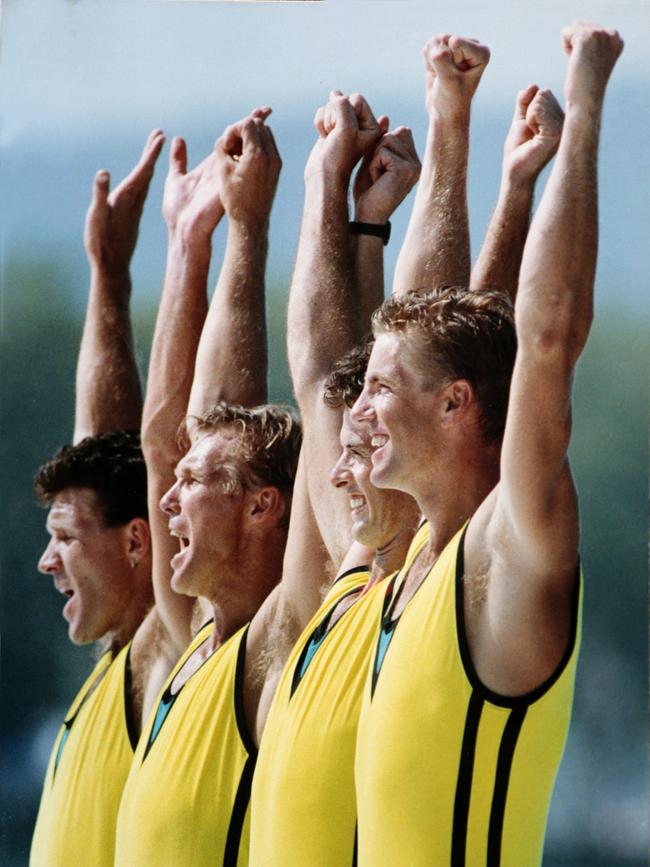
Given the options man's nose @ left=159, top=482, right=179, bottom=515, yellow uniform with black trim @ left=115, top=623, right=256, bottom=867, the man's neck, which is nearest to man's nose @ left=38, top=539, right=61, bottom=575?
man's nose @ left=159, top=482, right=179, bottom=515

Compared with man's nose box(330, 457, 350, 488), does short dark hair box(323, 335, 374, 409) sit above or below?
above

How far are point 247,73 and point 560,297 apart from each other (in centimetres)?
100

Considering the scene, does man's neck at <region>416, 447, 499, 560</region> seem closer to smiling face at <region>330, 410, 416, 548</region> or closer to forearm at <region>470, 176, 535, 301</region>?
smiling face at <region>330, 410, 416, 548</region>

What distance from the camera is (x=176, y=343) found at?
302 centimetres

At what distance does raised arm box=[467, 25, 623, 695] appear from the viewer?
2170 mm

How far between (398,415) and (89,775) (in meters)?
1.04

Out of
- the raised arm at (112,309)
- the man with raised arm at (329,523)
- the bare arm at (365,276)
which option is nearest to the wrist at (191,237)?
the raised arm at (112,309)

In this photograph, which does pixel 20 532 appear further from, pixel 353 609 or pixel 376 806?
pixel 376 806

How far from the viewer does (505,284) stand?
7.93 ft

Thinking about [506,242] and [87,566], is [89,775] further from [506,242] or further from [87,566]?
[506,242]

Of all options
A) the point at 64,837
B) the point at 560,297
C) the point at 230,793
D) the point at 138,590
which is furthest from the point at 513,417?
the point at 64,837

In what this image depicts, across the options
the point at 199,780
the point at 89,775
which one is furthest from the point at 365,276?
the point at 89,775

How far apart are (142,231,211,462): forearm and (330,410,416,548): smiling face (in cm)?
55

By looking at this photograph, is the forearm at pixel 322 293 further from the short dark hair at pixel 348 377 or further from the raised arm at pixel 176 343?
the raised arm at pixel 176 343
